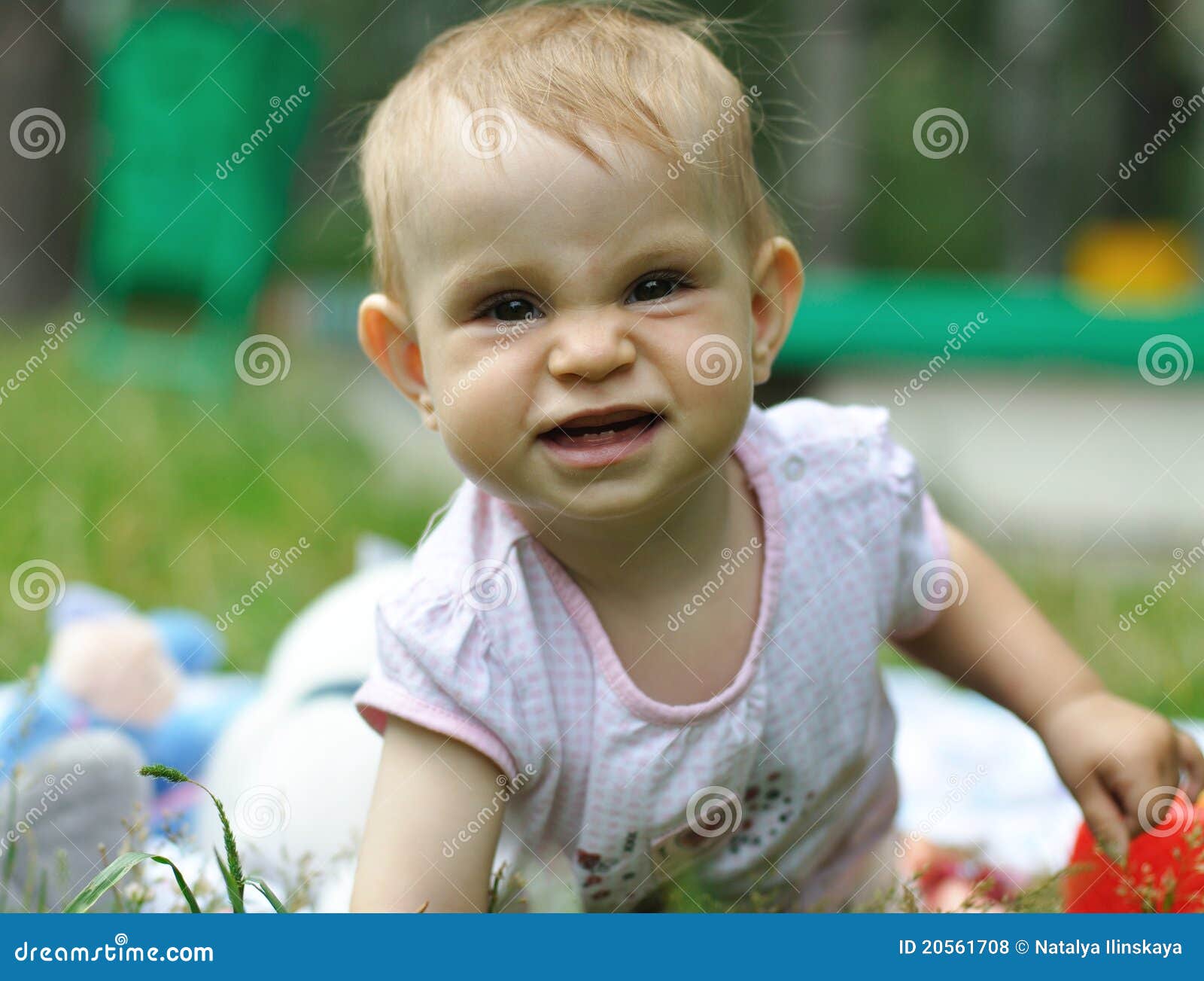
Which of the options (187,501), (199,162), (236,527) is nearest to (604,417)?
(236,527)

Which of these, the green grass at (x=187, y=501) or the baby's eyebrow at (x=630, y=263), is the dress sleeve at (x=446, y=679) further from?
the green grass at (x=187, y=501)

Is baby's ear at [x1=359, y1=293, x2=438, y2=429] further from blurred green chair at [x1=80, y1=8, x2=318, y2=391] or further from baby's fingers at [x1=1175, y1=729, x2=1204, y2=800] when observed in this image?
blurred green chair at [x1=80, y1=8, x2=318, y2=391]

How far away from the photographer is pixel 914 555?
173 cm

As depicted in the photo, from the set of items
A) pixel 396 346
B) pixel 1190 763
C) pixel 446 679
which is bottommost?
pixel 446 679

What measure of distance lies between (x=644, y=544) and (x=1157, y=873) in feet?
2.17

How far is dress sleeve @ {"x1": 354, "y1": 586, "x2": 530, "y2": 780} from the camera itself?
4.76 feet

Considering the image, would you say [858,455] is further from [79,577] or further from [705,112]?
[79,577]

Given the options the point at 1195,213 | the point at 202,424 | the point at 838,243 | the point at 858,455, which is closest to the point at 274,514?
the point at 202,424

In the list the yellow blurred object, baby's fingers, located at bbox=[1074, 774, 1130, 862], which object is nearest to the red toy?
baby's fingers, located at bbox=[1074, 774, 1130, 862]

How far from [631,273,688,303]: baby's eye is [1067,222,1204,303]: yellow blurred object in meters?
6.17

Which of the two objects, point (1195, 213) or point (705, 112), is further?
point (1195, 213)

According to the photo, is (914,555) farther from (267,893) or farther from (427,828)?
(267,893)

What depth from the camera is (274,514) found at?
366cm

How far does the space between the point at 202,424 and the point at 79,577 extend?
4.66ft
